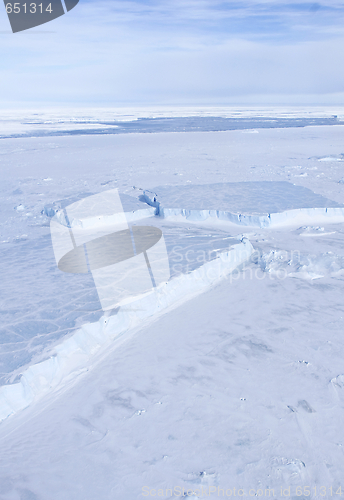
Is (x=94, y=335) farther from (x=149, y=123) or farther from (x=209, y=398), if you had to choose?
(x=149, y=123)

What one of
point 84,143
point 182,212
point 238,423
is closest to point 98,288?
point 238,423

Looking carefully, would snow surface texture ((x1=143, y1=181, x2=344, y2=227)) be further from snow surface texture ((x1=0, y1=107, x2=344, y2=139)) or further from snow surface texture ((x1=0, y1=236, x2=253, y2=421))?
snow surface texture ((x1=0, y1=107, x2=344, y2=139))

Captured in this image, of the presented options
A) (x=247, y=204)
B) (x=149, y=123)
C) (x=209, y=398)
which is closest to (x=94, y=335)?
(x=209, y=398)

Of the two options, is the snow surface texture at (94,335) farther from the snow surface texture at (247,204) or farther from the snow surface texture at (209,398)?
the snow surface texture at (247,204)

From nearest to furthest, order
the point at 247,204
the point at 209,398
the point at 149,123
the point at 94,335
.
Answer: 1. the point at 209,398
2. the point at 94,335
3. the point at 247,204
4. the point at 149,123

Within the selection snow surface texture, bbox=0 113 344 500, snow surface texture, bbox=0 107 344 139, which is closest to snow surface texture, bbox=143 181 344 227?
snow surface texture, bbox=0 113 344 500

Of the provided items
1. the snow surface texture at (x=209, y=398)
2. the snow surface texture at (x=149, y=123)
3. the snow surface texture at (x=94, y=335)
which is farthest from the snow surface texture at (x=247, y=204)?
the snow surface texture at (x=149, y=123)

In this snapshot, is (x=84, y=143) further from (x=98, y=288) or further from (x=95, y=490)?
(x=95, y=490)
